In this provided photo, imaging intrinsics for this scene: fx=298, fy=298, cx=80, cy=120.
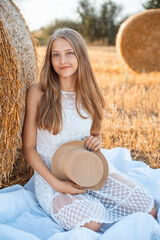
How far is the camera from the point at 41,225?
5.70ft

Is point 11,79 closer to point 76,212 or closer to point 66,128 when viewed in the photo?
point 66,128

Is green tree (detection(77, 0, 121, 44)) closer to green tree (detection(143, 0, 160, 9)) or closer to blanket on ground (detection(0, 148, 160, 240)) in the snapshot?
green tree (detection(143, 0, 160, 9))

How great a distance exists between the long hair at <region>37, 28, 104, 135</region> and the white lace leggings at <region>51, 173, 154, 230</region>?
1.49 feet

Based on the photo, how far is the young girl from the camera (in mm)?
1858

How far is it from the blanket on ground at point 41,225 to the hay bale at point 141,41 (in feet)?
17.7

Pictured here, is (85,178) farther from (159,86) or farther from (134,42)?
(134,42)

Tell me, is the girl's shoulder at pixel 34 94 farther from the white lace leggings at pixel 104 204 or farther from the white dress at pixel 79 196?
the white lace leggings at pixel 104 204

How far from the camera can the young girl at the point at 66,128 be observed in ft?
6.10

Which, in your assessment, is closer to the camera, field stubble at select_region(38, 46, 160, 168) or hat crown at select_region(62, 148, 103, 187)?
hat crown at select_region(62, 148, 103, 187)

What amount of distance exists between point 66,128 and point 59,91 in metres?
0.26

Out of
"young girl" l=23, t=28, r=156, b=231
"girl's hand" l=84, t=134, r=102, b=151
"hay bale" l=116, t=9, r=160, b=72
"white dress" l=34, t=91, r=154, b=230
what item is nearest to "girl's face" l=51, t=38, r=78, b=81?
"young girl" l=23, t=28, r=156, b=231

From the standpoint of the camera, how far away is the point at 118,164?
107 inches

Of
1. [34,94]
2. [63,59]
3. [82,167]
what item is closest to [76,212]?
[82,167]

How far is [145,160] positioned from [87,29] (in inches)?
793
